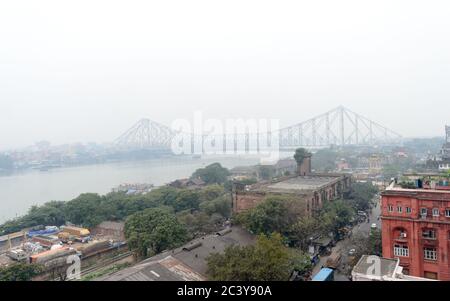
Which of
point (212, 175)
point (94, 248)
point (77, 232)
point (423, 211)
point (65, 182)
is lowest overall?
point (65, 182)

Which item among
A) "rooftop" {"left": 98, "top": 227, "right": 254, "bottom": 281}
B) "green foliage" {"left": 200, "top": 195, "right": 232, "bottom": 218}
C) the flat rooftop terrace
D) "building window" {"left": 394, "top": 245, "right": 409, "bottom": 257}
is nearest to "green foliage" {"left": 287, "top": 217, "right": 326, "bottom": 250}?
"rooftop" {"left": 98, "top": 227, "right": 254, "bottom": 281}

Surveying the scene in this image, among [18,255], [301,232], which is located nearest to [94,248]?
[18,255]

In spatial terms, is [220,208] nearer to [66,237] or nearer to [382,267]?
[66,237]

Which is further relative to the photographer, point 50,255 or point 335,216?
point 335,216

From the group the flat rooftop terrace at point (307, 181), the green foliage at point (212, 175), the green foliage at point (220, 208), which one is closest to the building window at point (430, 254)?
the flat rooftop terrace at point (307, 181)

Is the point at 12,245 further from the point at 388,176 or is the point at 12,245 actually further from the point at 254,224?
the point at 388,176

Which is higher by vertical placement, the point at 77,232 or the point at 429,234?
the point at 429,234

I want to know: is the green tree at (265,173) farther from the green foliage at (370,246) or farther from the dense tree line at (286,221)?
the green foliage at (370,246)
